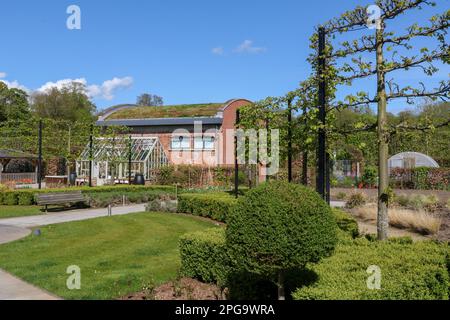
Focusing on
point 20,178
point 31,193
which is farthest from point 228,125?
point 31,193

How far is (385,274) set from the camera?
558 centimetres

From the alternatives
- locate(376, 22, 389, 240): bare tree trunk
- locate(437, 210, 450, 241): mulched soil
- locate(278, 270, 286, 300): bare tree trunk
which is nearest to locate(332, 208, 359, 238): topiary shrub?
locate(376, 22, 389, 240): bare tree trunk

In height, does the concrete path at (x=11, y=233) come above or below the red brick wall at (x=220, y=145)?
below

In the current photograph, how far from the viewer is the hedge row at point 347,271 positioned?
16.8ft

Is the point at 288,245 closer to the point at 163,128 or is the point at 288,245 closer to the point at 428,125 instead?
the point at 428,125

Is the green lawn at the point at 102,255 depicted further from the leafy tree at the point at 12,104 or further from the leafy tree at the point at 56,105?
the leafy tree at the point at 56,105

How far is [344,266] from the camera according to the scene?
19.4 feet

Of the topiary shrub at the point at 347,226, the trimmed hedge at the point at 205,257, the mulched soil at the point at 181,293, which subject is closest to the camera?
the mulched soil at the point at 181,293

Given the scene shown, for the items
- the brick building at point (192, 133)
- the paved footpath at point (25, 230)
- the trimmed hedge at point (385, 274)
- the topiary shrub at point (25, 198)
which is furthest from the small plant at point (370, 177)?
the trimmed hedge at point (385, 274)

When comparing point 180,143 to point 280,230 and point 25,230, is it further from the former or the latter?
point 280,230

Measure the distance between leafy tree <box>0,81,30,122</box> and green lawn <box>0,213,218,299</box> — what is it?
42149 millimetres

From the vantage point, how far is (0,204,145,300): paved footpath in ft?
22.7

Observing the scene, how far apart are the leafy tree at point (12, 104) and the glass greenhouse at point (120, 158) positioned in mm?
24270
